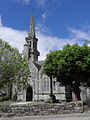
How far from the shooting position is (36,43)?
172ft

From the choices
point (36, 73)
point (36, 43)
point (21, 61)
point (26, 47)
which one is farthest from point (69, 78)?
point (36, 43)

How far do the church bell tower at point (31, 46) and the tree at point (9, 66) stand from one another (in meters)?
29.9

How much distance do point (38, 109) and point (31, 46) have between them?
3885 cm

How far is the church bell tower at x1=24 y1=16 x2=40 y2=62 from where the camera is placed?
48.1m

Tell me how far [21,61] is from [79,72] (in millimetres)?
8704

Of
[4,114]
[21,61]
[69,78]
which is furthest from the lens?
[69,78]

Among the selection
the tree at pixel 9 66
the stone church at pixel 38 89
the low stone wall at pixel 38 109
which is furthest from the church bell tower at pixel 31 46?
the low stone wall at pixel 38 109

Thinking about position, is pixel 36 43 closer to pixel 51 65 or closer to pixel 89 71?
pixel 51 65

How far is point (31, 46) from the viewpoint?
4997 centimetres

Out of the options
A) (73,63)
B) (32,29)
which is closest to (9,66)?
(73,63)

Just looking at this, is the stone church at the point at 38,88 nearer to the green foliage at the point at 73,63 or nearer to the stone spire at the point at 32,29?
the green foliage at the point at 73,63

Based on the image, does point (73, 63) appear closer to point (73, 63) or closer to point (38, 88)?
point (73, 63)

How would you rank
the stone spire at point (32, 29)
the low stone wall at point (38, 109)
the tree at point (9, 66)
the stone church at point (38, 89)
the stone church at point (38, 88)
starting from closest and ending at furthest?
1. the low stone wall at point (38, 109)
2. the tree at point (9, 66)
3. the stone church at point (38, 89)
4. the stone church at point (38, 88)
5. the stone spire at point (32, 29)

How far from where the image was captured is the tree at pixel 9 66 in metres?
14.9
